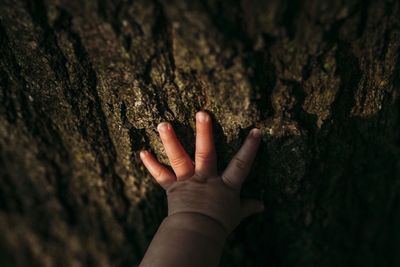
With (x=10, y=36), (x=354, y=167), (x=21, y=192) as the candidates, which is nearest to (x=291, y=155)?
(x=354, y=167)

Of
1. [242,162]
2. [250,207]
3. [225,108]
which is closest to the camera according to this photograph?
[225,108]

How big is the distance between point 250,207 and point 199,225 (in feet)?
0.86

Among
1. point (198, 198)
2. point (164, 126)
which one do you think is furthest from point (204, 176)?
point (164, 126)

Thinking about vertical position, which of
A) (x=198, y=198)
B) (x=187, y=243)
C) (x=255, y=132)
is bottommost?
(x=187, y=243)

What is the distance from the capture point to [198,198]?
141 centimetres

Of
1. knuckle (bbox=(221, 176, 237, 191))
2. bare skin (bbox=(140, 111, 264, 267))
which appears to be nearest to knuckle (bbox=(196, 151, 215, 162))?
bare skin (bbox=(140, 111, 264, 267))

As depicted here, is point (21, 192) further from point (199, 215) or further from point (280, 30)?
point (280, 30)

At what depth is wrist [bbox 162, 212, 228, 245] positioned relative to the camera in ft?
4.50

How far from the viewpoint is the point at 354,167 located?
1562 mm

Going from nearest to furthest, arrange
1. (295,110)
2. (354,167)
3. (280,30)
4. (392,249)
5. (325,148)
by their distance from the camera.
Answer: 1. (280,30)
2. (295,110)
3. (325,148)
4. (354,167)
5. (392,249)

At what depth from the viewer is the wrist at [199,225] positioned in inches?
54.0

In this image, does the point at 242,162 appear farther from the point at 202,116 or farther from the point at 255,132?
the point at 202,116

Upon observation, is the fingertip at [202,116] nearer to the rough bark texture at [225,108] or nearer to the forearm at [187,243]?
the rough bark texture at [225,108]

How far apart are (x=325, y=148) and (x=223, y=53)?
607 millimetres
